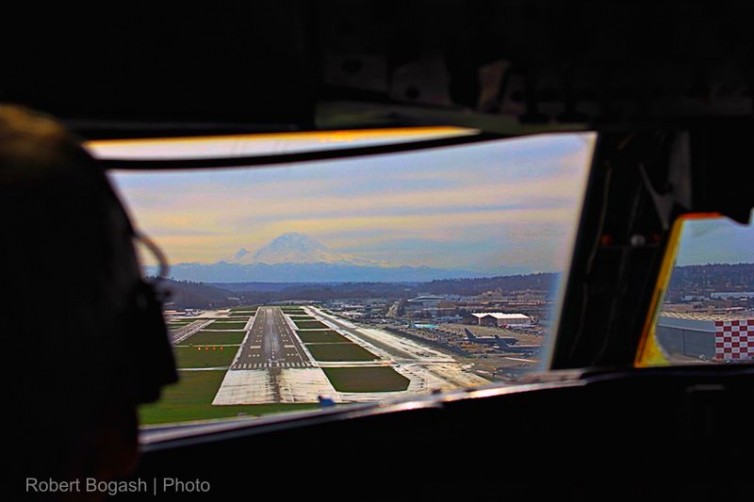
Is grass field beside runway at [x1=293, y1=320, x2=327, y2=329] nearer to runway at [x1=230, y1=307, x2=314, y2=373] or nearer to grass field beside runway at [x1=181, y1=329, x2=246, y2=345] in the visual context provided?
runway at [x1=230, y1=307, x2=314, y2=373]

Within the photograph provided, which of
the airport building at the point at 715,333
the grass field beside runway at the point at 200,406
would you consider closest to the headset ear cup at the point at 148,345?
the grass field beside runway at the point at 200,406

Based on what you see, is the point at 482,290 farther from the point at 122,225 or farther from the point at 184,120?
the point at 122,225

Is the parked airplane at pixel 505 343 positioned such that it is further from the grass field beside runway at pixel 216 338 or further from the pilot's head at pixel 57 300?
the pilot's head at pixel 57 300

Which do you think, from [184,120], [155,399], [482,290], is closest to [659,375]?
[482,290]

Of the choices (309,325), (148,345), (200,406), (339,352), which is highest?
(148,345)

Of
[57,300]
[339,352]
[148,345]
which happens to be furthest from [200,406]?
[57,300]

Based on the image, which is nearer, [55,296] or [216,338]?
[55,296]

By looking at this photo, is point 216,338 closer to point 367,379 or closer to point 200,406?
point 200,406
